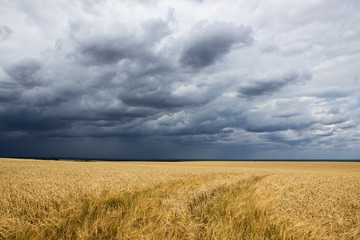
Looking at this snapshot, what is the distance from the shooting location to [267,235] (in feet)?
16.4

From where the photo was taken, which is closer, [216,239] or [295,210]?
[216,239]

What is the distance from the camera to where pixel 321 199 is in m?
7.85

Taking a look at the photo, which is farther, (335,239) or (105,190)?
(105,190)

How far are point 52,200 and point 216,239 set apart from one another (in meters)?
5.40

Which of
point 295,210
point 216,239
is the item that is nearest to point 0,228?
point 216,239

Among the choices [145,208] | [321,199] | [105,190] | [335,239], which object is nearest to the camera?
[335,239]

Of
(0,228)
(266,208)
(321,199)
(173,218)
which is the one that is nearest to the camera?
(0,228)

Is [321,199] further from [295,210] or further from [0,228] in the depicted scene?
[0,228]

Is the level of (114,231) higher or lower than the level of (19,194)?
lower

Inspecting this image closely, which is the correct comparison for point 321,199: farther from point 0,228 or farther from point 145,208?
point 0,228

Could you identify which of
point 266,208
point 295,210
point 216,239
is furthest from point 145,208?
point 295,210

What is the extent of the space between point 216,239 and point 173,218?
5.50 ft

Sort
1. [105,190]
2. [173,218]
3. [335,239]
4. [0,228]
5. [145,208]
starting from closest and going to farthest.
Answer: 1. [0,228]
2. [335,239]
3. [173,218]
4. [145,208]
5. [105,190]

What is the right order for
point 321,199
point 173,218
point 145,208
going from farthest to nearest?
point 321,199, point 145,208, point 173,218
